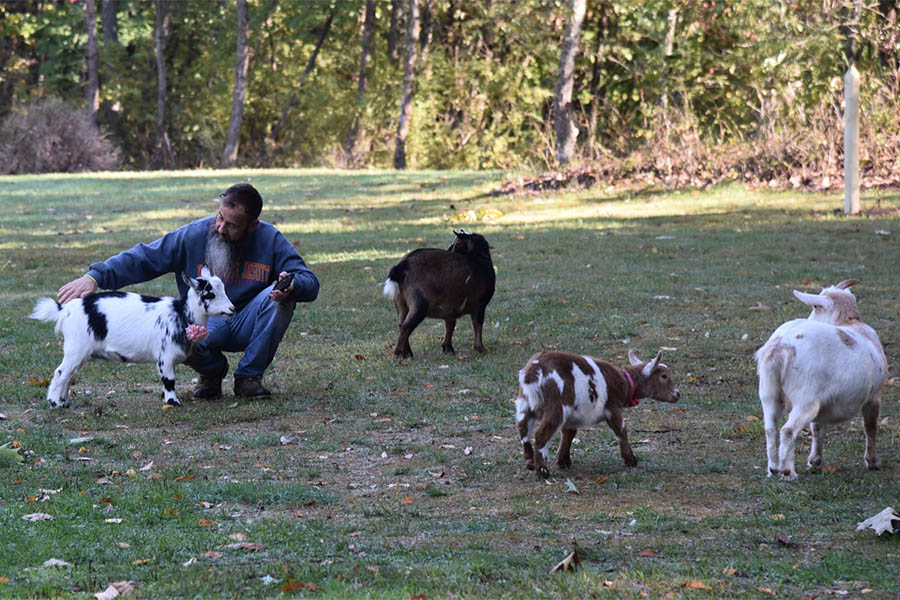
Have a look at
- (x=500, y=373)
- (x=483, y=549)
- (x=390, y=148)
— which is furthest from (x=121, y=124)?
(x=483, y=549)

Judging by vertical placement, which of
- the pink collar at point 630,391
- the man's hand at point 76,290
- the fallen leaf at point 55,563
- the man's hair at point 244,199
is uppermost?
the man's hair at point 244,199

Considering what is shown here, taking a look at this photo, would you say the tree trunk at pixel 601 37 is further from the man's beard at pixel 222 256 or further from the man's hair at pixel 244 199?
the man's hair at pixel 244 199

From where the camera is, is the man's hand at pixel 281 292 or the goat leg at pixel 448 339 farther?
the goat leg at pixel 448 339

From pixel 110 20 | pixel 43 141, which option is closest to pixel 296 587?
pixel 43 141

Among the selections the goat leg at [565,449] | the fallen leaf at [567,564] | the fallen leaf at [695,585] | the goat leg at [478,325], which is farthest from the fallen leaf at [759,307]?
the fallen leaf at [695,585]

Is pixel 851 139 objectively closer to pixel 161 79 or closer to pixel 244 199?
pixel 244 199

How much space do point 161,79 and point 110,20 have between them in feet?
11.0

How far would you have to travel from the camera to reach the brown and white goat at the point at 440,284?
9430mm

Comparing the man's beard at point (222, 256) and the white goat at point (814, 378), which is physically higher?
the man's beard at point (222, 256)

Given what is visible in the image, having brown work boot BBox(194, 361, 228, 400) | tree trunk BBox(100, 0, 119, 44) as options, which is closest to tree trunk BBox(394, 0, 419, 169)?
tree trunk BBox(100, 0, 119, 44)

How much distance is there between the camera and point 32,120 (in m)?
36.1

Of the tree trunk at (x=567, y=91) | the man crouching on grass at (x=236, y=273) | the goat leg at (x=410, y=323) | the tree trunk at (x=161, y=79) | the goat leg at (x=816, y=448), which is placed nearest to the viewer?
the goat leg at (x=816, y=448)

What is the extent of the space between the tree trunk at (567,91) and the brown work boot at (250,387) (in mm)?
18131

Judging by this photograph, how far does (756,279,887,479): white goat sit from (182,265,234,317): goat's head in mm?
3471
